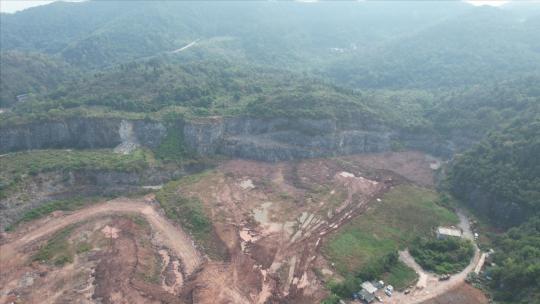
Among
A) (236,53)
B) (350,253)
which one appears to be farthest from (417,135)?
(236,53)

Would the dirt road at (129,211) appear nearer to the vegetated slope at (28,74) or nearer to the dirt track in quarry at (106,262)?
the dirt track in quarry at (106,262)

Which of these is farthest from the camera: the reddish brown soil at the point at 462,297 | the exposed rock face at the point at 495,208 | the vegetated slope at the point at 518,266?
the exposed rock face at the point at 495,208

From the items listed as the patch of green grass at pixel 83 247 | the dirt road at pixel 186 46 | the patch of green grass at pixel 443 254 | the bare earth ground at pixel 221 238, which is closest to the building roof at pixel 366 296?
the bare earth ground at pixel 221 238

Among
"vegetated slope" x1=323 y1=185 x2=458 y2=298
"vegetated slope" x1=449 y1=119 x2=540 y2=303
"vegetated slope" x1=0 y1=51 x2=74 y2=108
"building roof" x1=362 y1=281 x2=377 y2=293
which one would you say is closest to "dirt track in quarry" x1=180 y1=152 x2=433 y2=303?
"vegetated slope" x1=323 y1=185 x2=458 y2=298

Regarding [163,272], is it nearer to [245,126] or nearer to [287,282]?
[287,282]

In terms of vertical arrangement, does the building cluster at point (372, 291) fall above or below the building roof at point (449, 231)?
above

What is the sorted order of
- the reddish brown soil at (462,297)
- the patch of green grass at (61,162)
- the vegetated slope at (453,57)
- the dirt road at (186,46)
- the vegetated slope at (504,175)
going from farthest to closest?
the dirt road at (186,46)
the vegetated slope at (453,57)
the patch of green grass at (61,162)
the vegetated slope at (504,175)
the reddish brown soil at (462,297)
